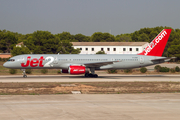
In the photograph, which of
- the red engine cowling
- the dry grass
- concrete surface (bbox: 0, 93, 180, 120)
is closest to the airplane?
the red engine cowling

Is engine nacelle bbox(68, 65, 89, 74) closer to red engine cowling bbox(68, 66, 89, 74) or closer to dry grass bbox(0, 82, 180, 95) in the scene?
red engine cowling bbox(68, 66, 89, 74)

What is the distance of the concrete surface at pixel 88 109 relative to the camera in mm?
14336

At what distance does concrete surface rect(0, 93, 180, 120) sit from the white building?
87591mm

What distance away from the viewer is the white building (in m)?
107

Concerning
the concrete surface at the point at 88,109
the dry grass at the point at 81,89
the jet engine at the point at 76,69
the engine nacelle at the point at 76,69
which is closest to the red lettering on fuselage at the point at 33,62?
the jet engine at the point at 76,69

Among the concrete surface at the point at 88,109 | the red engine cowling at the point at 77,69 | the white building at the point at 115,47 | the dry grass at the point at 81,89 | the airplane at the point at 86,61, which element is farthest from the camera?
the white building at the point at 115,47

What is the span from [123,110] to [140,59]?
28.9 m

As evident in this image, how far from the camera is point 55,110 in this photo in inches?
635

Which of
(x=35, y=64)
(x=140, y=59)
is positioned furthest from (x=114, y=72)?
(x=35, y=64)

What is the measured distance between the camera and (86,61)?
4269cm

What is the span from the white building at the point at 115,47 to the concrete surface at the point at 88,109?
87.6m

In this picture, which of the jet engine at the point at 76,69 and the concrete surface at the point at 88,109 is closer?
the concrete surface at the point at 88,109

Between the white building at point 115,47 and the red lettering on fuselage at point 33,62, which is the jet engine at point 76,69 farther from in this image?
the white building at point 115,47

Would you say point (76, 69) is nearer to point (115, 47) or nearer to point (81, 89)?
point (81, 89)
